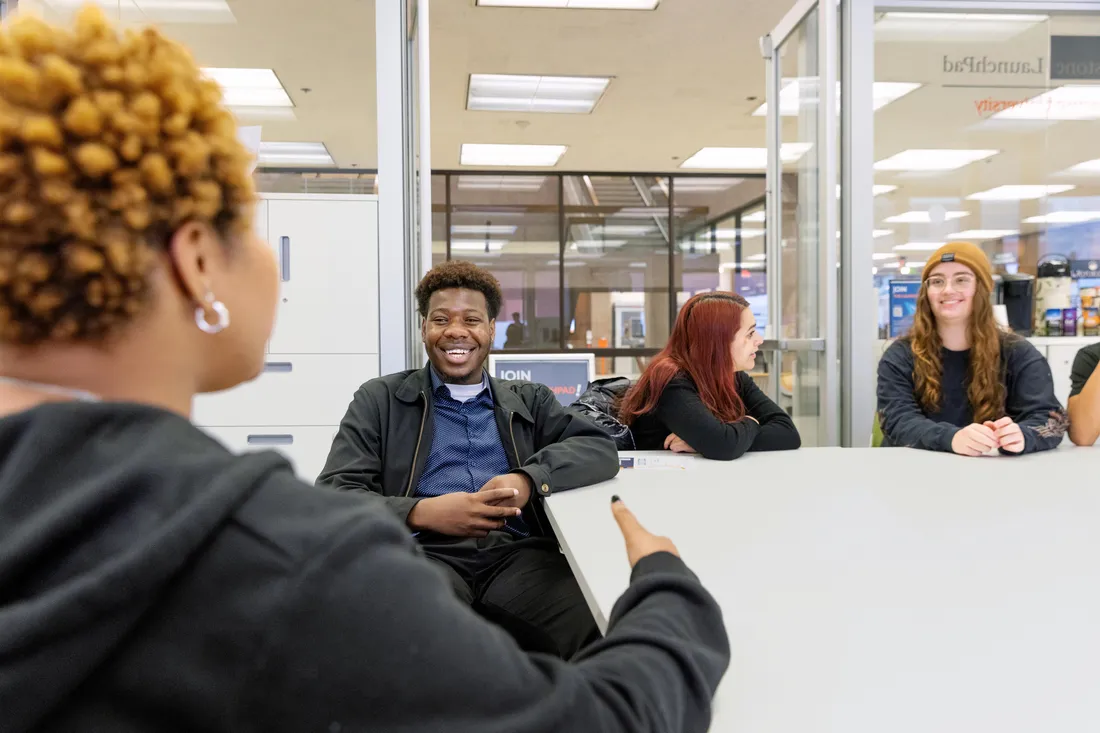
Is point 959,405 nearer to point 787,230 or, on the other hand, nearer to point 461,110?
point 787,230

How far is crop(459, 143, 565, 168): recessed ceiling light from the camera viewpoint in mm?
8172

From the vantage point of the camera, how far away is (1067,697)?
0.75 meters

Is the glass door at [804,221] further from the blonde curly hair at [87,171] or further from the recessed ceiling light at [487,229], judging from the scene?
the recessed ceiling light at [487,229]

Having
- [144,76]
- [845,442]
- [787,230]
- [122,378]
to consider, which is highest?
[787,230]

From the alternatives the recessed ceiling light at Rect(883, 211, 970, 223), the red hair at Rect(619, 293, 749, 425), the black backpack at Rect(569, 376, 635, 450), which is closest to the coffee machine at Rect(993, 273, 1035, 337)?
the recessed ceiling light at Rect(883, 211, 970, 223)

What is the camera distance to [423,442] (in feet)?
6.63

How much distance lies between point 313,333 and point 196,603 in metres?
2.68

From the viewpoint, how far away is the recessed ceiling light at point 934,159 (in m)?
5.72

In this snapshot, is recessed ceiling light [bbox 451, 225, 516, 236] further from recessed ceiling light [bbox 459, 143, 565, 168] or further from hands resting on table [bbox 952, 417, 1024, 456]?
hands resting on table [bbox 952, 417, 1024, 456]

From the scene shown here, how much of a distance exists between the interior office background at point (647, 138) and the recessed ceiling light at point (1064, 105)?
0.01 metres

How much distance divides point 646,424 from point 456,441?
28.8 inches

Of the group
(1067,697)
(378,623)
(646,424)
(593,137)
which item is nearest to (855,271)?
(646,424)

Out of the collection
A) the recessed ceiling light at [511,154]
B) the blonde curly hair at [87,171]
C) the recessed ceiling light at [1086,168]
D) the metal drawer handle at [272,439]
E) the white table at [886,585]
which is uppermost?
the recessed ceiling light at [511,154]

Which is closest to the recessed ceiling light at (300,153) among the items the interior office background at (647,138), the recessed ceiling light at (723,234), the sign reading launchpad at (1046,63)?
the interior office background at (647,138)
